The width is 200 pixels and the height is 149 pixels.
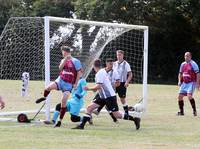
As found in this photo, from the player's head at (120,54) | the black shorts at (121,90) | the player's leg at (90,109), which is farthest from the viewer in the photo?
the black shorts at (121,90)

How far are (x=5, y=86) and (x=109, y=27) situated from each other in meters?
15.2

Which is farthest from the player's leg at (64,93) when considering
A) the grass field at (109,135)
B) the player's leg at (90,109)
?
the player's leg at (90,109)

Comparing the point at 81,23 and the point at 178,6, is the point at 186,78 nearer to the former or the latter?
the point at 81,23

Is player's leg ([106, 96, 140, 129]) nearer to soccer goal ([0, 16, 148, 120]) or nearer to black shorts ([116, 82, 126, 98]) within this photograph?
soccer goal ([0, 16, 148, 120])

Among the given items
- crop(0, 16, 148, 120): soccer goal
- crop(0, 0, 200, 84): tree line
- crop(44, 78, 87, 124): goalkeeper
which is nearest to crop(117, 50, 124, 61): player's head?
crop(0, 16, 148, 120): soccer goal

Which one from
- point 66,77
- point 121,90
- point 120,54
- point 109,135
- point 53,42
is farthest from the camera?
point 53,42

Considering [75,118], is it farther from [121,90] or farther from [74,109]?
[121,90]

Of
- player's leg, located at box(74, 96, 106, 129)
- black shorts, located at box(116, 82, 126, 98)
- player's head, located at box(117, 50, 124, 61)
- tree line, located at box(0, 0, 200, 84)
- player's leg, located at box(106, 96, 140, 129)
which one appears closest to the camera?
player's leg, located at box(74, 96, 106, 129)

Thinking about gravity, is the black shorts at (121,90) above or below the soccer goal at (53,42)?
below

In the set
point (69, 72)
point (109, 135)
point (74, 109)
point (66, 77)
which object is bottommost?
point (109, 135)

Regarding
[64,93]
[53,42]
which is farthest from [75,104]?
[53,42]

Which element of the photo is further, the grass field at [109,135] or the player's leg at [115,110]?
the player's leg at [115,110]

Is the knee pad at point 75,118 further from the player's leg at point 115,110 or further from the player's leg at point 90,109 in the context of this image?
the player's leg at point 115,110

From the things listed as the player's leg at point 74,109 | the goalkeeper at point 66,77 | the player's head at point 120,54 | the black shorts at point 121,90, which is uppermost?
the player's head at point 120,54
